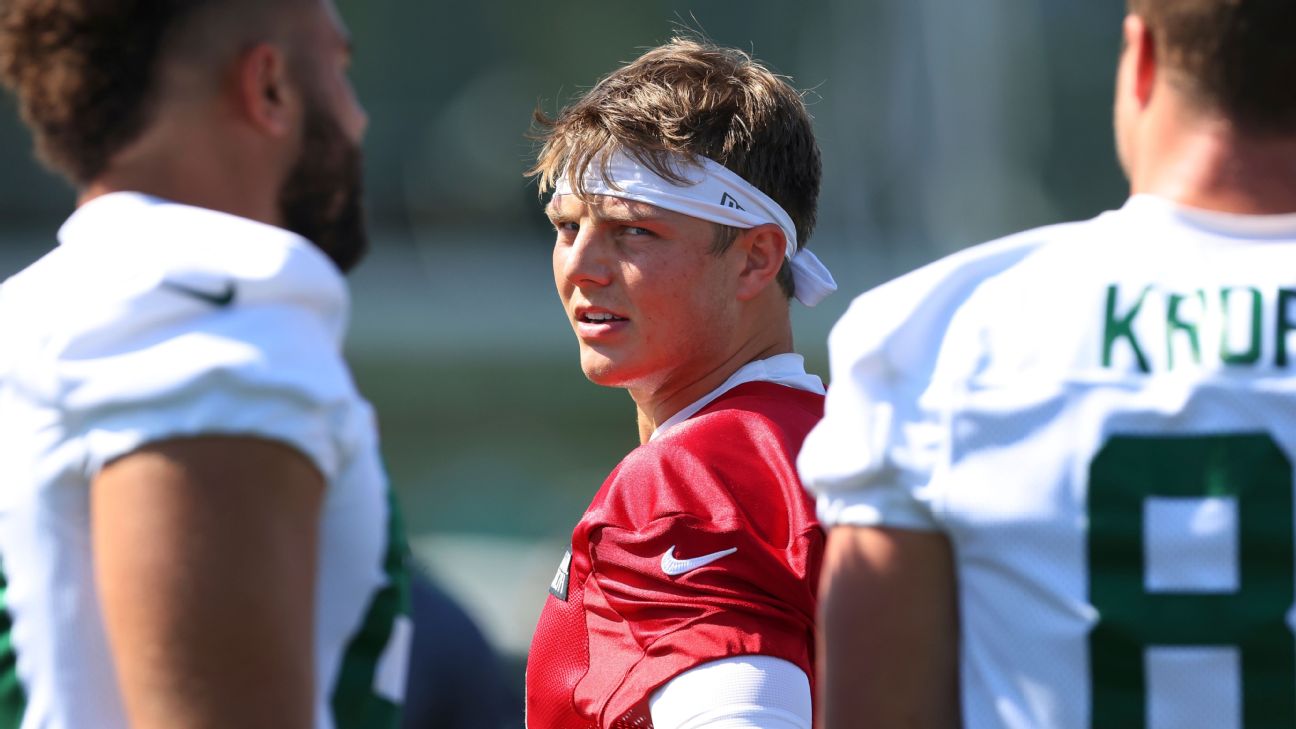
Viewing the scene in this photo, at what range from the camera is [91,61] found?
1.98m

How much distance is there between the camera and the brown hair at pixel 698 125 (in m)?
3.18

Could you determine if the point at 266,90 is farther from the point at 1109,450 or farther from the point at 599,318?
the point at 599,318

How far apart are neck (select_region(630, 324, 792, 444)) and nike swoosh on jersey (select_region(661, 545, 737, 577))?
578mm

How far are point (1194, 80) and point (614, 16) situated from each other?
1658 centimetres

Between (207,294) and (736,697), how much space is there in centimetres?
113

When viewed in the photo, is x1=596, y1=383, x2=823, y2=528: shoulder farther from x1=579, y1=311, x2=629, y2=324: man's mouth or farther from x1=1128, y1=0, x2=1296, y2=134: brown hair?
x1=1128, y1=0, x2=1296, y2=134: brown hair

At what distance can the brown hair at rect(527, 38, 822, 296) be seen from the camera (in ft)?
10.4

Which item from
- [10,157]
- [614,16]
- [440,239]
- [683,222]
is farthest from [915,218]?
[683,222]

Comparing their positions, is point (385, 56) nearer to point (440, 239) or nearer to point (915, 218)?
point (440, 239)

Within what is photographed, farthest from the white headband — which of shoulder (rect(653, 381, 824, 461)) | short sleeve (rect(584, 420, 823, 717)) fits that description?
short sleeve (rect(584, 420, 823, 717))

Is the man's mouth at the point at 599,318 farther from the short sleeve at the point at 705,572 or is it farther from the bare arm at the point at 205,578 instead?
the bare arm at the point at 205,578

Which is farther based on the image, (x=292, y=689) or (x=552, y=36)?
(x=552, y=36)

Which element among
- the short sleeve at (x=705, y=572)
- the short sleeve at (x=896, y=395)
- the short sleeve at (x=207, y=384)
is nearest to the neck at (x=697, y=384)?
the short sleeve at (x=705, y=572)

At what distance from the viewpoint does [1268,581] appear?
1898mm
